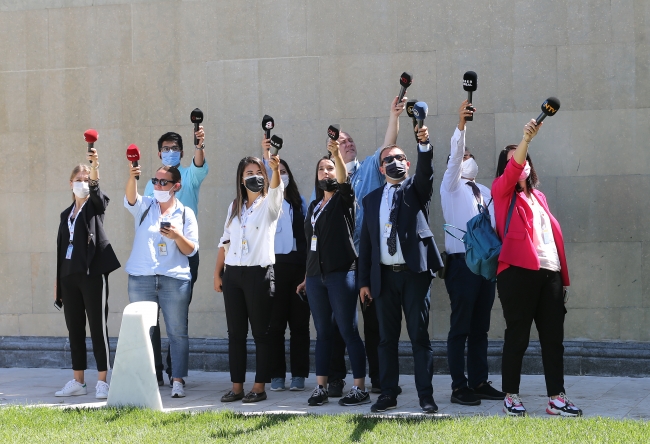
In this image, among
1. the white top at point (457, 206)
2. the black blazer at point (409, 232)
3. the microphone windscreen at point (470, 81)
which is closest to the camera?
the microphone windscreen at point (470, 81)

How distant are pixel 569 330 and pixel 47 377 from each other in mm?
5536

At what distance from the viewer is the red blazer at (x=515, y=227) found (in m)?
6.81

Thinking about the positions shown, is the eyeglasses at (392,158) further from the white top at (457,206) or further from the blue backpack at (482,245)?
the blue backpack at (482,245)

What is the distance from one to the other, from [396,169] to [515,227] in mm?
1077

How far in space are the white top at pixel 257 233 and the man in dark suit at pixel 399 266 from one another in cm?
91

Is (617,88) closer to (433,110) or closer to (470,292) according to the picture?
(433,110)

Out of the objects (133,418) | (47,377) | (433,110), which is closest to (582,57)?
(433,110)

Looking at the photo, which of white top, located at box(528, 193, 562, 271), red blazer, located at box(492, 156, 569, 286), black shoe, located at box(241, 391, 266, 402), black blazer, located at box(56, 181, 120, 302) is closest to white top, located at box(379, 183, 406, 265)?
red blazer, located at box(492, 156, 569, 286)

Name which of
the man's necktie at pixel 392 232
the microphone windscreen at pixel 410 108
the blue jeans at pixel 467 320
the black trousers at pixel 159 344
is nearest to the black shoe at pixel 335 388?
the blue jeans at pixel 467 320

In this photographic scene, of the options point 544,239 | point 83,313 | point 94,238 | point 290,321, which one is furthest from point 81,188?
point 544,239

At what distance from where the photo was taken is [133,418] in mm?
6727

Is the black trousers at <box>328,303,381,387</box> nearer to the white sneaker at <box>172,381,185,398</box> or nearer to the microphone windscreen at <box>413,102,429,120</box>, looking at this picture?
the white sneaker at <box>172,381,185,398</box>

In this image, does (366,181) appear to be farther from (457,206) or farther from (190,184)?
(190,184)

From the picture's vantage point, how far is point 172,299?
27.1ft
